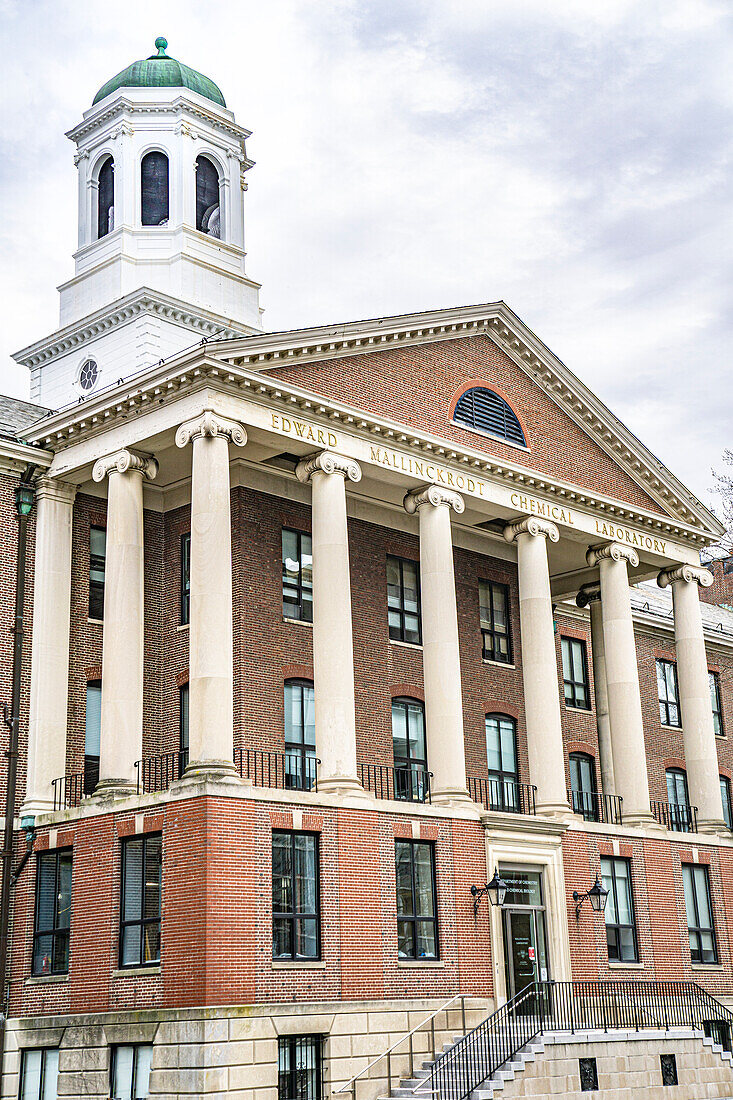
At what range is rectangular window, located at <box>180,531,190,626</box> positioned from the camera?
Answer: 33.5m

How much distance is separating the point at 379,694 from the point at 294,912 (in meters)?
8.64

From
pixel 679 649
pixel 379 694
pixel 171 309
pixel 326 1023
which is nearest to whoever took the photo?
pixel 326 1023

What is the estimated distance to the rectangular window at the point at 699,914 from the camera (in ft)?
125

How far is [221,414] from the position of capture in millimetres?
29578

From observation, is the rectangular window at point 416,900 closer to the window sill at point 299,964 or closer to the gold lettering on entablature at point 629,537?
the window sill at point 299,964

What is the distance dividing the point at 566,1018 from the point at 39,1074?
36.5ft

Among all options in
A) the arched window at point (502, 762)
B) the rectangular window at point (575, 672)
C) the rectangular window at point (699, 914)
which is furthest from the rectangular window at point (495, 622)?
the rectangular window at point (699, 914)

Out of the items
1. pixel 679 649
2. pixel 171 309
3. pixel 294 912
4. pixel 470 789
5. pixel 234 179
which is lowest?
pixel 294 912

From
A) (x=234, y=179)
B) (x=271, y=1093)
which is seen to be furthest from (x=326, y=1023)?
(x=234, y=179)

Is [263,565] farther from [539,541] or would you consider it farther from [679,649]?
[679,649]

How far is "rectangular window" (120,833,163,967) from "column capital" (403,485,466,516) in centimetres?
1113

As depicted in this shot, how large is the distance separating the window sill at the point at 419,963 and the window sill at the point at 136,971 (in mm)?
5544

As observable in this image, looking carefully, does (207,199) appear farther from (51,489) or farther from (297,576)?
(297,576)

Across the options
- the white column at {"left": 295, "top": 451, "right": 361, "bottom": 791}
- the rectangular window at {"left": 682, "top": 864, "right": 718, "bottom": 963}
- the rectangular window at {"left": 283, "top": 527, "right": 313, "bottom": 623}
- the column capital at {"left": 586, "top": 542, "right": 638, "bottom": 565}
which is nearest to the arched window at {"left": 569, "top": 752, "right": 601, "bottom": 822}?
the rectangular window at {"left": 682, "top": 864, "right": 718, "bottom": 963}
